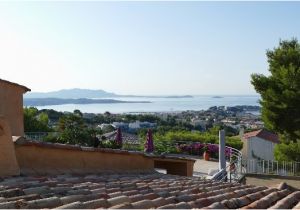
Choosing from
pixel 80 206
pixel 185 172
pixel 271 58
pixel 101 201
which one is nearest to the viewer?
pixel 80 206

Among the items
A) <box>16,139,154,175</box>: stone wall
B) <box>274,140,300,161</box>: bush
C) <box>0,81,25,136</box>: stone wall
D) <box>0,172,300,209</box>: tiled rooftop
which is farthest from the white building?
<box>0,172,300,209</box>: tiled rooftop

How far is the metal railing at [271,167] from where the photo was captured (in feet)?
54.6

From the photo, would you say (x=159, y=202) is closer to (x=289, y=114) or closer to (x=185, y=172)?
(x=185, y=172)

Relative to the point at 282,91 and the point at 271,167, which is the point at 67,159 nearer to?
the point at 271,167

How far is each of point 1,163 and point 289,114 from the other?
64.2 ft

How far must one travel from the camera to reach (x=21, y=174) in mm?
6438

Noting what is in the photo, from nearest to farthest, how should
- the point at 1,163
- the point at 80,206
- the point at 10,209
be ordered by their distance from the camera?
the point at 10,209
the point at 80,206
the point at 1,163

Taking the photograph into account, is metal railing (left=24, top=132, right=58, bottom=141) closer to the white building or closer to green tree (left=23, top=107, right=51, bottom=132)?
green tree (left=23, top=107, right=51, bottom=132)

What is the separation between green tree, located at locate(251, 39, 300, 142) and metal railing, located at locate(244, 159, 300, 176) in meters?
6.21

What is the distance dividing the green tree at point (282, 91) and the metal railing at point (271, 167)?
20.4 ft

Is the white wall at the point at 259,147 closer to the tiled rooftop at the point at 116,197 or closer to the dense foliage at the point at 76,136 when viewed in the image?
the dense foliage at the point at 76,136

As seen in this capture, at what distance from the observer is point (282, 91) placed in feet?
76.4

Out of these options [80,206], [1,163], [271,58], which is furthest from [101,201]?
[271,58]

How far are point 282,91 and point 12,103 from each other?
15.0m
